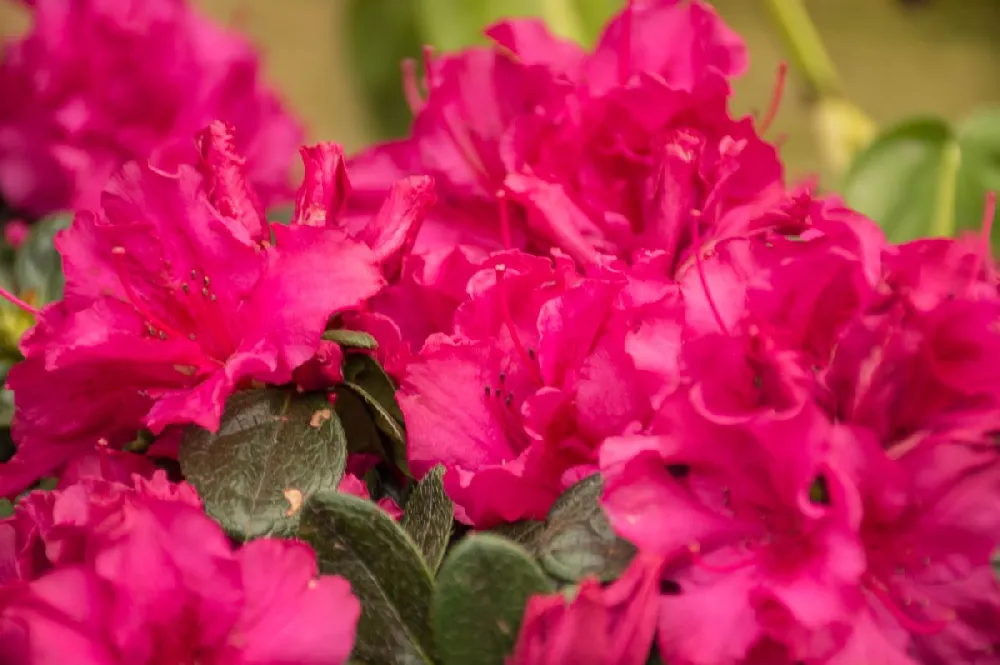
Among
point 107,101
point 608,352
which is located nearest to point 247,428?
point 608,352

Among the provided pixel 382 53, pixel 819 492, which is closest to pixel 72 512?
pixel 819 492

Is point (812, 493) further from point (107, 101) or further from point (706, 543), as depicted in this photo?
point (107, 101)

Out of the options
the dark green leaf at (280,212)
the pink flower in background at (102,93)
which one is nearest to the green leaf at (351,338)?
the dark green leaf at (280,212)

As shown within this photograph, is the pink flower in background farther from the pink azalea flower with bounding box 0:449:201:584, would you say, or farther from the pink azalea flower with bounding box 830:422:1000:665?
the pink azalea flower with bounding box 830:422:1000:665

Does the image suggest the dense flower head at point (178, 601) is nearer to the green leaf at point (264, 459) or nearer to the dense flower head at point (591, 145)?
the green leaf at point (264, 459)

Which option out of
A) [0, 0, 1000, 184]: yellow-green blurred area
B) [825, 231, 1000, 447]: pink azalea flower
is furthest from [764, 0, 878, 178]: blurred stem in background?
[825, 231, 1000, 447]: pink azalea flower

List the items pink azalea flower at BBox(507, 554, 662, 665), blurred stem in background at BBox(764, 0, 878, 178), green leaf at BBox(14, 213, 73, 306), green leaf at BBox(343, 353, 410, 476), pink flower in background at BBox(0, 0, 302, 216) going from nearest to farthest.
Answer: pink azalea flower at BBox(507, 554, 662, 665) < green leaf at BBox(343, 353, 410, 476) < green leaf at BBox(14, 213, 73, 306) < pink flower in background at BBox(0, 0, 302, 216) < blurred stem in background at BBox(764, 0, 878, 178)
